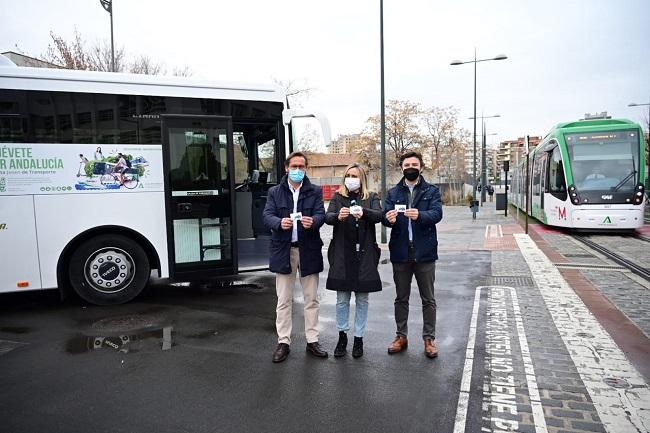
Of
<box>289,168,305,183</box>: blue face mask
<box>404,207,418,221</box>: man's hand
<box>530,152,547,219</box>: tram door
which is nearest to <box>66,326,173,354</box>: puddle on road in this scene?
<box>289,168,305,183</box>: blue face mask

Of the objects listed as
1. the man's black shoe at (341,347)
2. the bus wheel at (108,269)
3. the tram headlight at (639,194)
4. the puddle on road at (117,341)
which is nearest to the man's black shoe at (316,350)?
the man's black shoe at (341,347)

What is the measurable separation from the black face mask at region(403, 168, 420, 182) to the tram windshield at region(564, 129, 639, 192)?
484 inches

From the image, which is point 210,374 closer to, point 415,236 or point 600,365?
point 415,236

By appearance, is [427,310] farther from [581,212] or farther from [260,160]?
[581,212]

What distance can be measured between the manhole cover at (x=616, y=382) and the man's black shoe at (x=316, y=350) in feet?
8.29

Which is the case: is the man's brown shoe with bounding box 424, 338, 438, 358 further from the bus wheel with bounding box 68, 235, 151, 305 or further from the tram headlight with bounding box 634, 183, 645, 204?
the tram headlight with bounding box 634, 183, 645, 204

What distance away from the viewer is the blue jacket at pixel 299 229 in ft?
15.0

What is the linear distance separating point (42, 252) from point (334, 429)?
17.2ft

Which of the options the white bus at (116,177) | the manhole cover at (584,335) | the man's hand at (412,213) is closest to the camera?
the man's hand at (412,213)

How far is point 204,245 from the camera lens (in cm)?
706

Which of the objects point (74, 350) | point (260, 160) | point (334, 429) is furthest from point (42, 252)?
point (334, 429)

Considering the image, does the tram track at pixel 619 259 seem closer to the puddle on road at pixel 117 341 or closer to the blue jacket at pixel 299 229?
the blue jacket at pixel 299 229

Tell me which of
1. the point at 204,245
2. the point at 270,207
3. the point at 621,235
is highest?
the point at 270,207

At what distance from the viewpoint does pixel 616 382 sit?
155 inches
